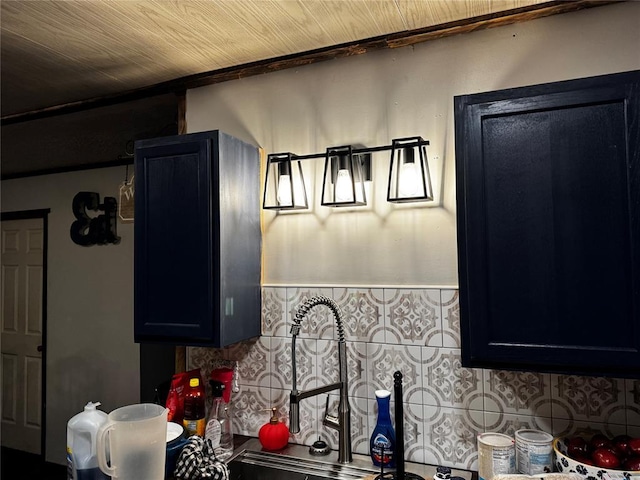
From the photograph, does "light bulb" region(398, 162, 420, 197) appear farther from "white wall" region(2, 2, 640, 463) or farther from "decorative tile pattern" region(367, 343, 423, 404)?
"decorative tile pattern" region(367, 343, 423, 404)

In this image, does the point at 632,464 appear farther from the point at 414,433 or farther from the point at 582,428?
the point at 414,433

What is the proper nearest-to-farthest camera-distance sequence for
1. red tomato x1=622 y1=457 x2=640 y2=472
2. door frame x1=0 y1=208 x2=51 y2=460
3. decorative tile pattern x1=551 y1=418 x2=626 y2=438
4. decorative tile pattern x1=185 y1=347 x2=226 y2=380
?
1. red tomato x1=622 y1=457 x2=640 y2=472
2. decorative tile pattern x1=551 y1=418 x2=626 y2=438
3. decorative tile pattern x1=185 y1=347 x2=226 y2=380
4. door frame x1=0 y1=208 x2=51 y2=460

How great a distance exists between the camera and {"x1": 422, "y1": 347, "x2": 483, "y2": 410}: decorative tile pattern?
1.65m

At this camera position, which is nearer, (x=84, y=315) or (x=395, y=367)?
(x=395, y=367)

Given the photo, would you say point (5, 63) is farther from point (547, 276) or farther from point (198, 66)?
point (547, 276)

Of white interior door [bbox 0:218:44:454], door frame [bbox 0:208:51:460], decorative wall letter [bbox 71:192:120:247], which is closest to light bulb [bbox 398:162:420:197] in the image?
decorative wall letter [bbox 71:192:120:247]

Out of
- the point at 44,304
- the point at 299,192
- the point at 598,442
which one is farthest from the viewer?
the point at 44,304

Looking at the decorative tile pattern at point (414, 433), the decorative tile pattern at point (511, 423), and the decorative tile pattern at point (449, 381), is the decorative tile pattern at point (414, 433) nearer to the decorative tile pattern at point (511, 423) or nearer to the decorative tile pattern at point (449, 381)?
the decorative tile pattern at point (449, 381)

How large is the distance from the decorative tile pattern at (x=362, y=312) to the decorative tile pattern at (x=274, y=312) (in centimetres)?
24

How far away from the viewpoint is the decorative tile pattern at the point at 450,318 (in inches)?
66.1

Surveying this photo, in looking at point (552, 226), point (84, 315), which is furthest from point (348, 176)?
point (84, 315)

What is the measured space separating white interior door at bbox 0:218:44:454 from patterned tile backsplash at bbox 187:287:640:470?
278 cm

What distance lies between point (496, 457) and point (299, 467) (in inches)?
27.5

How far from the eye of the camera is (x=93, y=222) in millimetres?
3721
